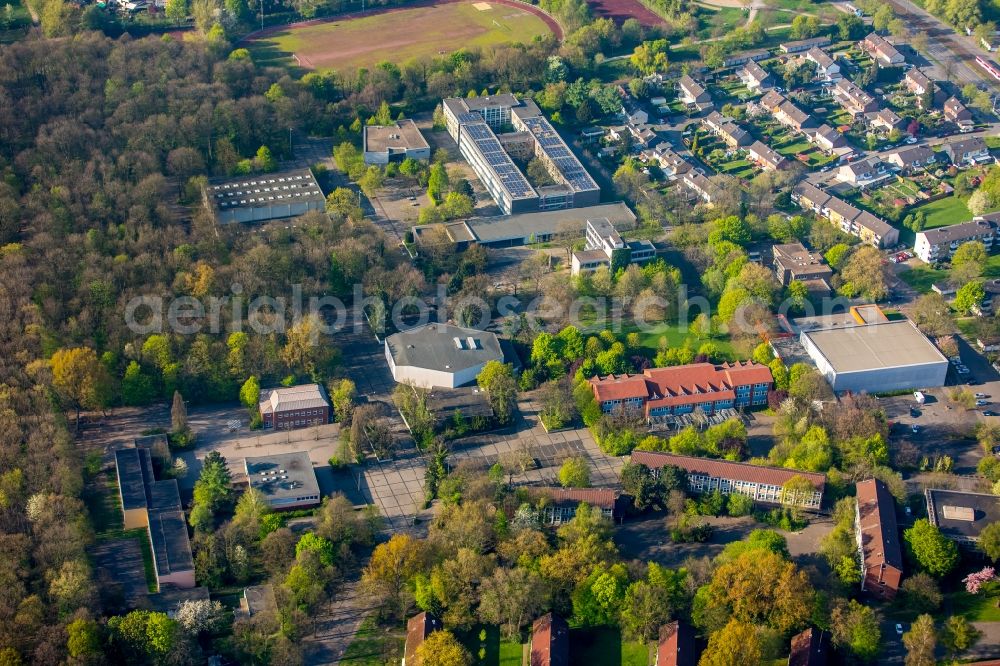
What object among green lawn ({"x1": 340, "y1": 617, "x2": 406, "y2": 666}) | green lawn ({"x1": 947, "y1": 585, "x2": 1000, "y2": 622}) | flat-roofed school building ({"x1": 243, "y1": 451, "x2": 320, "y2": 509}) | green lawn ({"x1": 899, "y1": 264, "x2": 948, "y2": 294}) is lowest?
green lawn ({"x1": 340, "y1": 617, "x2": 406, "y2": 666})

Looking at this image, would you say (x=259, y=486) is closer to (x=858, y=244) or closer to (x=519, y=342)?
(x=519, y=342)

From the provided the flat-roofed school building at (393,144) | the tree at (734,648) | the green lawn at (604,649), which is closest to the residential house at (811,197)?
the flat-roofed school building at (393,144)

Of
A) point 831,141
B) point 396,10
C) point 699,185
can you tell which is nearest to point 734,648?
point 699,185

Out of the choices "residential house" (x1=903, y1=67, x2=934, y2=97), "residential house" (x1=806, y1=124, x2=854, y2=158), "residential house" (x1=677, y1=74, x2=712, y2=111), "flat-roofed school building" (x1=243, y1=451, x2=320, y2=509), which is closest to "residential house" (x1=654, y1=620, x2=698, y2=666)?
"flat-roofed school building" (x1=243, y1=451, x2=320, y2=509)

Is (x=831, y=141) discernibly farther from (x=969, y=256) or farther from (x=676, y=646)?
(x=676, y=646)

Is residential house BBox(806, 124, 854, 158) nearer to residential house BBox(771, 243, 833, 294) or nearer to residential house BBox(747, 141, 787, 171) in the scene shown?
residential house BBox(747, 141, 787, 171)
